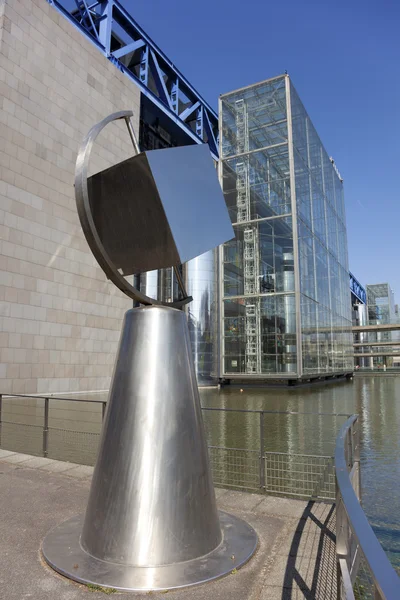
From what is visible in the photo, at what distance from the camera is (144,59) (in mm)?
34406

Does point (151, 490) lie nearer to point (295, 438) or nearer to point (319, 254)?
point (295, 438)

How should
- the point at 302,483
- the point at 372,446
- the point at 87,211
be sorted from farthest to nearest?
1. the point at 372,446
2. the point at 302,483
3. the point at 87,211

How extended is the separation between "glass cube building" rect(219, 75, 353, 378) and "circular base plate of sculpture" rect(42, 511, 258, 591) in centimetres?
2647

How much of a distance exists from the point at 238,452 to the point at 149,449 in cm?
538

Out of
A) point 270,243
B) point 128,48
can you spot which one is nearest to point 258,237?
point 270,243

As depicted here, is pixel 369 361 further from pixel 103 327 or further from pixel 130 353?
pixel 130 353

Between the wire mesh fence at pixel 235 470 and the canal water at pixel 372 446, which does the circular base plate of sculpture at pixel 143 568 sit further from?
the wire mesh fence at pixel 235 470

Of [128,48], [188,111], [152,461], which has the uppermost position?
[128,48]

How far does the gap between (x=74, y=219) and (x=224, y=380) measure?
1651cm

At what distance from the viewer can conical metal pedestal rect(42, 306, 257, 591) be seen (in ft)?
10.7

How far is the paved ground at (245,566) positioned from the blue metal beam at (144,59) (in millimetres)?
29104

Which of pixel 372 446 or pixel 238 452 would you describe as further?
pixel 372 446

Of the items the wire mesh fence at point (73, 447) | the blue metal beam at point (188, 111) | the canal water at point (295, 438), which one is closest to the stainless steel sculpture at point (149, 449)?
the canal water at point (295, 438)

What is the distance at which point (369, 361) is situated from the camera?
94875 millimetres
